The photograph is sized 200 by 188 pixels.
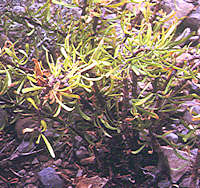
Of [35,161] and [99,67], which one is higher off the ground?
[99,67]

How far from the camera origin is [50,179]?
78 cm

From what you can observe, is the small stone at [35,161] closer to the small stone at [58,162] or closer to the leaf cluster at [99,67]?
the small stone at [58,162]

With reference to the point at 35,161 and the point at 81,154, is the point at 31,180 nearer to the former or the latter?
the point at 35,161

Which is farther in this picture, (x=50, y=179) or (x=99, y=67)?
(x=50, y=179)

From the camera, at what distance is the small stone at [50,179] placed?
772 millimetres

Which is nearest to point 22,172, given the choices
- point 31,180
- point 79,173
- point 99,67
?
point 31,180

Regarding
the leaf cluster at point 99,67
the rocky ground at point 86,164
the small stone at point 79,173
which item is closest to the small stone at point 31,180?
the rocky ground at point 86,164

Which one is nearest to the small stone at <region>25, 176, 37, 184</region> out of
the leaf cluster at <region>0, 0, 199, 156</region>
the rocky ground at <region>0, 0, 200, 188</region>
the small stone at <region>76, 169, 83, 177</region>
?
the rocky ground at <region>0, 0, 200, 188</region>

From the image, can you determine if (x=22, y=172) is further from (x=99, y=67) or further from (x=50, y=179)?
(x=99, y=67)

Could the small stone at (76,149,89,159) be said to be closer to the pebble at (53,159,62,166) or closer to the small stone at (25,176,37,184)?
the pebble at (53,159,62,166)

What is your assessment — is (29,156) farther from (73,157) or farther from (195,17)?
(195,17)

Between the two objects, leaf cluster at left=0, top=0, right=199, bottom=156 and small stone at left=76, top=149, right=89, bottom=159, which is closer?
leaf cluster at left=0, top=0, right=199, bottom=156

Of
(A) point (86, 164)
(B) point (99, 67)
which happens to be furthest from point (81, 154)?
(B) point (99, 67)

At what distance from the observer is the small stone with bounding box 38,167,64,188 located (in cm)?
77
